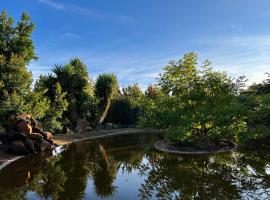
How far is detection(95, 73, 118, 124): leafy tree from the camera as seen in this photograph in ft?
189

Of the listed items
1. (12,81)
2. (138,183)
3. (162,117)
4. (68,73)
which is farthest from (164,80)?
(68,73)

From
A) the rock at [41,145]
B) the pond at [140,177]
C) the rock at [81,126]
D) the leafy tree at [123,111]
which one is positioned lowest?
the pond at [140,177]

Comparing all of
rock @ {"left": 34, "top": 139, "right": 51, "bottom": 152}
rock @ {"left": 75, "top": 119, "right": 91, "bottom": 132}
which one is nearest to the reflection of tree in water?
rock @ {"left": 34, "top": 139, "right": 51, "bottom": 152}

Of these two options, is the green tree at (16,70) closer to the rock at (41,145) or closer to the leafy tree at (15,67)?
the leafy tree at (15,67)

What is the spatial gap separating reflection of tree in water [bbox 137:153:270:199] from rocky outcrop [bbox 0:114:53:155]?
13653 mm

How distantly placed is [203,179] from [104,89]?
144 ft

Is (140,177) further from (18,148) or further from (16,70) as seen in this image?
(16,70)

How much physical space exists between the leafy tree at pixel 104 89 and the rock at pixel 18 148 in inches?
1208

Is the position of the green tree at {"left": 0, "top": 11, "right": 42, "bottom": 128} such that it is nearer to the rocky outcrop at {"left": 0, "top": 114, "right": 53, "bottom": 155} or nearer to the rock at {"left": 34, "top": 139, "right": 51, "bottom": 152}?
the rocky outcrop at {"left": 0, "top": 114, "right": 53, "bottom": 155}

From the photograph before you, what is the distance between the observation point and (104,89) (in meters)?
57.8

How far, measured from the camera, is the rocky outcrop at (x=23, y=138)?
26953mm

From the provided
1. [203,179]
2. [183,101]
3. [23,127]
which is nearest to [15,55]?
[23,127]

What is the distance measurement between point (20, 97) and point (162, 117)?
18102mm

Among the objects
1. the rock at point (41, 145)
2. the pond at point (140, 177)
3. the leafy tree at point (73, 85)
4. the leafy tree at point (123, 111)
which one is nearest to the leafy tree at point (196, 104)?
the pond at point (140, 177)
